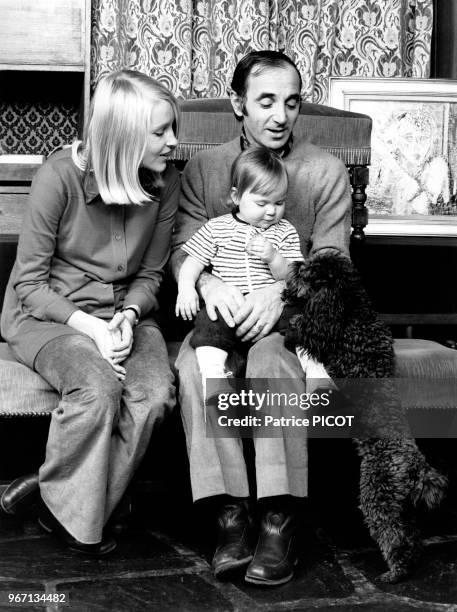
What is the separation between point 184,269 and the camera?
7.37 ft

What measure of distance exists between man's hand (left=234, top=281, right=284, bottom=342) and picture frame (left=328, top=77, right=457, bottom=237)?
1.71m

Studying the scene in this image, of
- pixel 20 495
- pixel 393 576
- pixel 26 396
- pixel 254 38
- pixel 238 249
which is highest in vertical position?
pixel 254 38

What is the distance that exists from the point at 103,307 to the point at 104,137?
1.48 ft

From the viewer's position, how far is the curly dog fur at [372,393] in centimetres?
184

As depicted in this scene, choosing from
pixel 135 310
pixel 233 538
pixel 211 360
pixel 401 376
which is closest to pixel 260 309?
pixel 211 360

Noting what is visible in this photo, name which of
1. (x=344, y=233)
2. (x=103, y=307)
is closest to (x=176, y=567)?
(x=103, y=307)

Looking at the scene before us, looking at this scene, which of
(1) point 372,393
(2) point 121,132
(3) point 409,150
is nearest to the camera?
(1) point 372,393

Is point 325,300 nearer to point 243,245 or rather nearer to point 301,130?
point 243,245

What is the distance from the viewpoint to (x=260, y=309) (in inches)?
81.7

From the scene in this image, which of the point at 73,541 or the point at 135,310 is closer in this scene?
the point at 73,541

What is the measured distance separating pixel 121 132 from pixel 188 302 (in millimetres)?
475

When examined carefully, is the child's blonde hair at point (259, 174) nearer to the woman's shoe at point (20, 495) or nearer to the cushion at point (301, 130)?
the cushion at point (301, 130)

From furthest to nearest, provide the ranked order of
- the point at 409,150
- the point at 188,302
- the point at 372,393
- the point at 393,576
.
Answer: the point at 409,150 < the point at 188,302 < the point at 372,393 < the point at 393,576

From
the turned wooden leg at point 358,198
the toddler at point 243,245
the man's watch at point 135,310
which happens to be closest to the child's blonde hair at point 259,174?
the toddler at point 243,245
